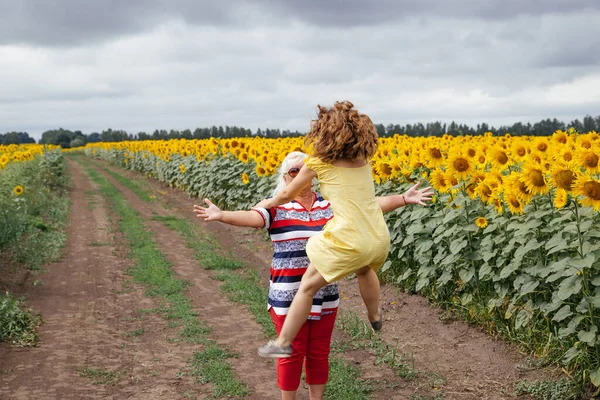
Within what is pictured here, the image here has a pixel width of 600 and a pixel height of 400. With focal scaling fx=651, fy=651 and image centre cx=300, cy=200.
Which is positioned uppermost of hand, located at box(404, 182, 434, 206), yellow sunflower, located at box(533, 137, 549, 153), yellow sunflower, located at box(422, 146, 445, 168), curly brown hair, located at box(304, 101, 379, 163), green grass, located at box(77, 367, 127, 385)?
curly brown hair, located at box(304, 101, 379, 163)

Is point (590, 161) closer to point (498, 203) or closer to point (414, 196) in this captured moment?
point (498, 203)

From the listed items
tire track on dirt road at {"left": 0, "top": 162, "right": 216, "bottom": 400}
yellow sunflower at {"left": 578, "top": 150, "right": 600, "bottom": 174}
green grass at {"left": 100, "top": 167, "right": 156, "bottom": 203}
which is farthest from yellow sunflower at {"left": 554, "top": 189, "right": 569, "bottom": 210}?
green grass at {"left": 100, "top": 167, "right": 156, "bottom": 203}

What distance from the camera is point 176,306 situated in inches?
350

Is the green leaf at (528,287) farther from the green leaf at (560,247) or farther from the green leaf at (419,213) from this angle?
the green leaf at (419,213)

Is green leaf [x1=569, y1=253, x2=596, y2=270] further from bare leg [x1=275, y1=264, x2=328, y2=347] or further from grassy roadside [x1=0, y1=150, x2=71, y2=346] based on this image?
grassy roadside [x1=0, y1=150, x2=71, y2=346]

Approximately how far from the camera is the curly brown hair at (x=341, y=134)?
3762 millimetres

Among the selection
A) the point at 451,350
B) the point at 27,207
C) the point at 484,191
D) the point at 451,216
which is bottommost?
the point at 451,350

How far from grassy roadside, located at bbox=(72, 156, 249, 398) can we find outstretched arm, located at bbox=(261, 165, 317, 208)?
255cm

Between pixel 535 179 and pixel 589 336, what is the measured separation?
4.77ft

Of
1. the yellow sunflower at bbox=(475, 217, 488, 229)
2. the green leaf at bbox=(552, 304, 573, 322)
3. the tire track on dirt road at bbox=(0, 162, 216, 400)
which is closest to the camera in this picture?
the green leaf at bbox=(552, 304, 573, 322)

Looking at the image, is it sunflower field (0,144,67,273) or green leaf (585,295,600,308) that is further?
sunflower field (0,144,67,273)

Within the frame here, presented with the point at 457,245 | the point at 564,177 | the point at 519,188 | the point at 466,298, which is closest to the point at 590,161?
the point at 564,177

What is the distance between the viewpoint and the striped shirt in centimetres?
429

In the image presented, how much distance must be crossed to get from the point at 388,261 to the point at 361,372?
3152 millimetres
